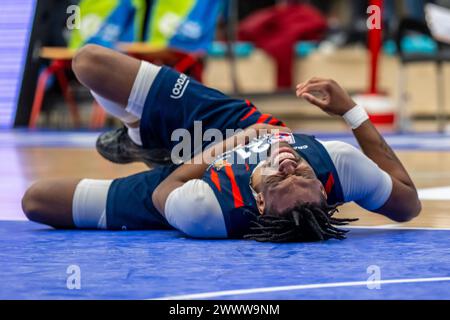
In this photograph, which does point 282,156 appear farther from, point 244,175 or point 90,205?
point 90,205

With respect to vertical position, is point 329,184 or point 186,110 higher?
point 186,110

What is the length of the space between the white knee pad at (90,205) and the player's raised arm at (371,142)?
73cm

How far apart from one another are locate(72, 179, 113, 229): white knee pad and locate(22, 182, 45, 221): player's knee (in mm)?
112

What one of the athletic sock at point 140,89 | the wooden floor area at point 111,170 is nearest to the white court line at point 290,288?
the wooden floor area at point 111,170

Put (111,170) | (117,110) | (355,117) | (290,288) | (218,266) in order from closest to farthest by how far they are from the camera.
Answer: (290,288) < (218,266) < (355,117) < (117,110) < (111,170)

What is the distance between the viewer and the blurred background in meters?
9.03

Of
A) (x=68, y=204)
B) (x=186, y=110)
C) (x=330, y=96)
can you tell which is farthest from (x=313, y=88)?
(x=68, y=204)

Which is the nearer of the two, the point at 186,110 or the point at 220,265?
the point at 220,265

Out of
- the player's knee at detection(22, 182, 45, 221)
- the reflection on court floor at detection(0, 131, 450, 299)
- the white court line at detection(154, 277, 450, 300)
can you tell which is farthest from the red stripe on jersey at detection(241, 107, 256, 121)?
the white court line at detection(154, 277, 450, 300)

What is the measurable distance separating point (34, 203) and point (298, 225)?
0.95 meters

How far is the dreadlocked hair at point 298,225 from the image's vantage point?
2902mm

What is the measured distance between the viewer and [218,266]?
2613 mm

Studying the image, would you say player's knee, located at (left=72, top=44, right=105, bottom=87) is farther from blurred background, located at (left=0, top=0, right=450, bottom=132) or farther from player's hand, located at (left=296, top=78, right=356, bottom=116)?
blurred background, located at (left=0, top=0, right=450, bottom=132)
